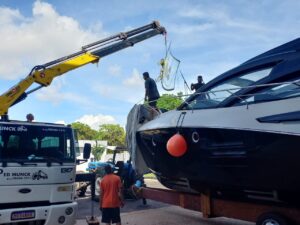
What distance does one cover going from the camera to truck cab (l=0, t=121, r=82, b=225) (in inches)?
206

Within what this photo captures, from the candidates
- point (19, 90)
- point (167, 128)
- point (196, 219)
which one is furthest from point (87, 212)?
point (167, 128)

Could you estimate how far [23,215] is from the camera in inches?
206

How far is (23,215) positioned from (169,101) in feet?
9.48

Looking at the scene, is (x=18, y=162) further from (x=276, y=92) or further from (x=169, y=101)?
(x=276, y=92)

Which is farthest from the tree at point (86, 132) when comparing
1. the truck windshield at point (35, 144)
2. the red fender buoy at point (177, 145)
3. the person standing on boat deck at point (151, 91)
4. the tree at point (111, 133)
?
the red fender buoy at point (177, 145)

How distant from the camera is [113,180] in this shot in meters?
6.19

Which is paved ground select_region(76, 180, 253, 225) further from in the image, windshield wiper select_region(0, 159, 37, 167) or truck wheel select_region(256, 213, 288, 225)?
truck wheel select_region(256, 213, 288, 225)

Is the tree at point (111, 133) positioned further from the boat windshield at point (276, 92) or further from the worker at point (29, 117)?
the boat windshield at point (276, 92)

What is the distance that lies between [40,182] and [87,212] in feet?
10.6

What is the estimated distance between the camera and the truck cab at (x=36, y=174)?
5227mm

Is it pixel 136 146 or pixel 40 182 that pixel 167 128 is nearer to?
pixel 136 146

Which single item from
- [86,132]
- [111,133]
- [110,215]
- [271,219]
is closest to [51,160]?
[110,215]

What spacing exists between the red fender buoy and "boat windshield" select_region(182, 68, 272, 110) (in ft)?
1.78

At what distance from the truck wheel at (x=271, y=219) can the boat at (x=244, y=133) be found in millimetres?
181
